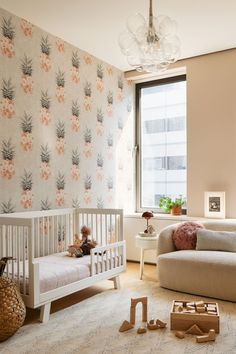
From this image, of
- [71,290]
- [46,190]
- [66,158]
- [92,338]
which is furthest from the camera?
[66,158]

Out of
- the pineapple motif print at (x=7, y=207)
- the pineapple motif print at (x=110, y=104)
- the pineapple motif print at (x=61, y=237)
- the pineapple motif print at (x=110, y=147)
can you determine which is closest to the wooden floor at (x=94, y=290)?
the pineapple motif print at (x=61, y=237)

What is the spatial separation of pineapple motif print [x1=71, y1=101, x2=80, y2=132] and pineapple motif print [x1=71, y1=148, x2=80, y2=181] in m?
→ 0.26

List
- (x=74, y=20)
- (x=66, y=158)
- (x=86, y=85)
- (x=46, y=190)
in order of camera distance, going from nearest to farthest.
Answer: (x=74, y=20)
(x=46, y=190)
(x=66, y=158)
(x=86, y=85)

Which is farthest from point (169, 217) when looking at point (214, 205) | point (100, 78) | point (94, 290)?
point (100, 78)

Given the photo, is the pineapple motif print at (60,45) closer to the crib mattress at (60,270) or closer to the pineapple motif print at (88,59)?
the pineapple motif print at (88,59)

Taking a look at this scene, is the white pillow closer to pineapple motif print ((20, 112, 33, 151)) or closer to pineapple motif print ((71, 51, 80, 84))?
pineapple motif print ((20, 112, 33, 151))

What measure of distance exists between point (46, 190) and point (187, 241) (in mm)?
1528

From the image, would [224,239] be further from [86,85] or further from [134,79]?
[134,79]

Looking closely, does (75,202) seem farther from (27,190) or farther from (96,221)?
(27,190)

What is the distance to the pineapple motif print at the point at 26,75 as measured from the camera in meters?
3.31

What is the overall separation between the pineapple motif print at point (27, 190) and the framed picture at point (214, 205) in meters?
2.04

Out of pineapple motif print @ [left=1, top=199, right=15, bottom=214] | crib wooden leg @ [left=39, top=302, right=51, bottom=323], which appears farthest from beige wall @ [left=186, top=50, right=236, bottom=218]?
crib wooden leg @ [left=39, top=302, right=51, bottom=323]

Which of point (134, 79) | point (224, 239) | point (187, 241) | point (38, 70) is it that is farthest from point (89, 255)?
point (134, 79)

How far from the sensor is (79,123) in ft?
13.1
